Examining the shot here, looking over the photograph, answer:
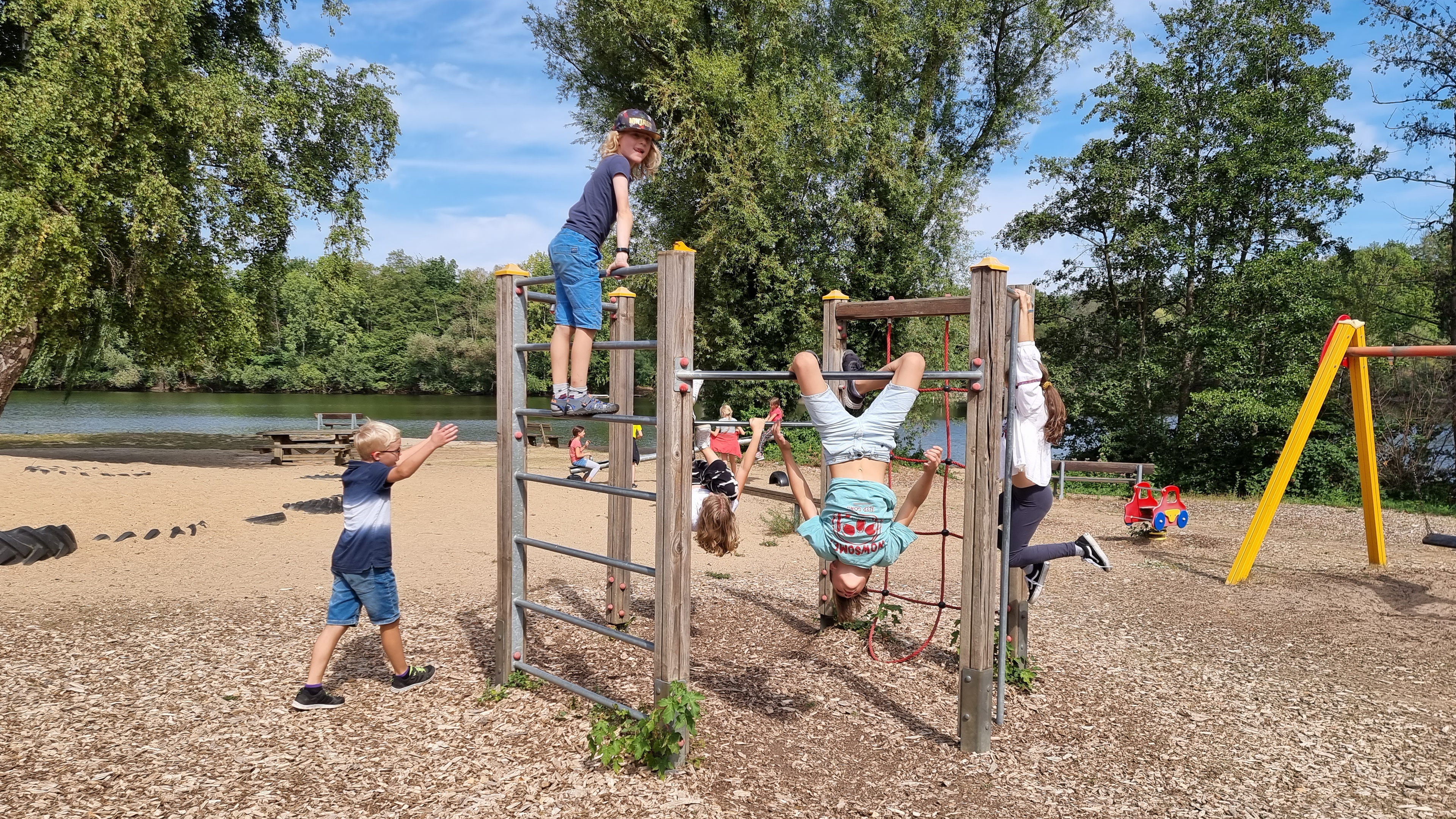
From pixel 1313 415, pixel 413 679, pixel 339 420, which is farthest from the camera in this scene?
pixel 339 420

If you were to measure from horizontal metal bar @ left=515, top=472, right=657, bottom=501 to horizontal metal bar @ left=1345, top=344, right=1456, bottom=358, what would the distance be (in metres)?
6.87

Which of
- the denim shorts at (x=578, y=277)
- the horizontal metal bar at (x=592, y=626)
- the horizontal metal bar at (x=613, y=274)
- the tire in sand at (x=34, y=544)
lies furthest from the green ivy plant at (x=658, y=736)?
the tire in sand at (x=34, y=544)

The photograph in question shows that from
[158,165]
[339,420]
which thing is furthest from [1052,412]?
[339,420]

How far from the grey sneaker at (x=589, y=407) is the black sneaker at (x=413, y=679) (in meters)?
2.02

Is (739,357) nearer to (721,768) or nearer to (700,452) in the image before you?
(700,452)

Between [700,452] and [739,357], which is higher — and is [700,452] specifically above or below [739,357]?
below

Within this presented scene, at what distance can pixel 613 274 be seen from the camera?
3.86 metres

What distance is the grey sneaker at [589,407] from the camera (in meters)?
3.97

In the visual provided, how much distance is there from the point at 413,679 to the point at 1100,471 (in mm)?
14457

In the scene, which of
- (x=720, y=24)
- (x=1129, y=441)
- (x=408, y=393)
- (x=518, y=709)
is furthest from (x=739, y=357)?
(x=408, y=393)

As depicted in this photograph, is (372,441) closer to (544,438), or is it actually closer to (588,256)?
(588,256)

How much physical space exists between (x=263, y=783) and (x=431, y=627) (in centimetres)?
234

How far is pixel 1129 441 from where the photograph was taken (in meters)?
20.8

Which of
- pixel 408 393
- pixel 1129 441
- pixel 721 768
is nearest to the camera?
pixel 721 768
